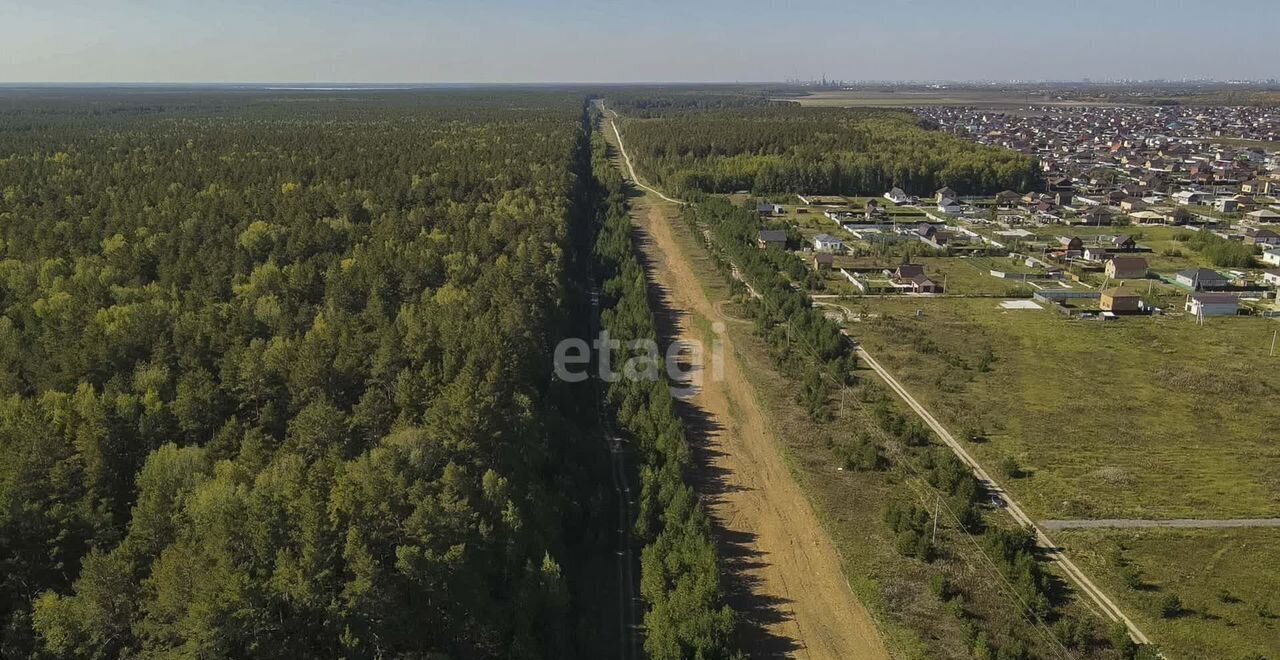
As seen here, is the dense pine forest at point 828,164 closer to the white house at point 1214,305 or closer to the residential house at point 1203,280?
the residential house at point 1203,280

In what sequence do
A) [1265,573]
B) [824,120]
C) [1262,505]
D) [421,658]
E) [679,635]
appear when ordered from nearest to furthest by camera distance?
[421,658]
[679,635]
[1265,573]
[1262,505]
[824,120]

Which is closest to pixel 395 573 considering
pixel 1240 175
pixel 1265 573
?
pixel 1265 573

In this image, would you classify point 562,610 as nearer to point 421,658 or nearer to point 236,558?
point 421,658

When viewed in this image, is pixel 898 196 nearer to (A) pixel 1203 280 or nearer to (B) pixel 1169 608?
(A) pixel 1203 280

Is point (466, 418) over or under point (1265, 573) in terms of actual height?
over

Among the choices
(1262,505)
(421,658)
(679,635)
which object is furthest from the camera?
(1262,505)

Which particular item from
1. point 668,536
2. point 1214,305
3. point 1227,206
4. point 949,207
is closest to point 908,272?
point 1214,305

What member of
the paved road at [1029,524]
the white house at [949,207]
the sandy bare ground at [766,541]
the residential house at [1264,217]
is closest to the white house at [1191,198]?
the residential house at [1264,217]
